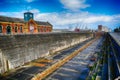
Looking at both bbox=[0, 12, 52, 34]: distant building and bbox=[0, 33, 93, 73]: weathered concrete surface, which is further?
bbox=[0, 12, 52, 34]: distant building

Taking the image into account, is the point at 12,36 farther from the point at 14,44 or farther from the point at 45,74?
the point at 45,74

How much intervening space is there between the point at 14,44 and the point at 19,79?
6.18 m

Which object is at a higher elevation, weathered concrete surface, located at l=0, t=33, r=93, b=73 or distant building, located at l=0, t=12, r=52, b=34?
distant building, located at l=0, t=12, r=52, b=34

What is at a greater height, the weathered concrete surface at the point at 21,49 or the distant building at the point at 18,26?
the distant building at the point at 18,26

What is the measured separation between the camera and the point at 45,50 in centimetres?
2830

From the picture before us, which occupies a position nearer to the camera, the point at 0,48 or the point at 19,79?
the point at 19,79

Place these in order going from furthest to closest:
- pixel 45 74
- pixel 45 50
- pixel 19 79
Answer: pixel 45 50 → pixel 45 74 → pixel 19 79

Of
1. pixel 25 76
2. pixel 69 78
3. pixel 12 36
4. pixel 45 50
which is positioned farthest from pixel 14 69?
pixel 45 50

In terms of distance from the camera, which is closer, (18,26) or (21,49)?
(21,49)

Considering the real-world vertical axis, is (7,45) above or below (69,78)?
above

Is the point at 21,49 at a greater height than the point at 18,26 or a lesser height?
lesser

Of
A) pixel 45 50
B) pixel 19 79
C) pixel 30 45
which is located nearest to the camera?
pixel 19 79

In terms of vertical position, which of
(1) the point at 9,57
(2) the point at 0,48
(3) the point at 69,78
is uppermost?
(2) the point at 0,48

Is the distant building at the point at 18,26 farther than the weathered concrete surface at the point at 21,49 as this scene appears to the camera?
Yes
